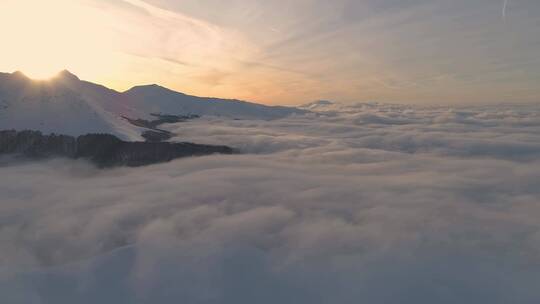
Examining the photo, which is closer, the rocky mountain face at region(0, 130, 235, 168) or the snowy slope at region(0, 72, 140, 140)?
the rocky mountain face at region(0, 130, 235, 168)

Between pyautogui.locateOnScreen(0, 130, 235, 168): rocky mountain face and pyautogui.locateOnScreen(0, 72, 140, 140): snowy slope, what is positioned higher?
pyautogui.locateOnScreen(0, 72, 140, 140): snowy slope

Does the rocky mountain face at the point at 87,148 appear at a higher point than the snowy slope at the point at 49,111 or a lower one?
lower

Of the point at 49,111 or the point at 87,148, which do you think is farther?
the point at 49,111

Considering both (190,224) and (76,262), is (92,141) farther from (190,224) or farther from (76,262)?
(76,262)

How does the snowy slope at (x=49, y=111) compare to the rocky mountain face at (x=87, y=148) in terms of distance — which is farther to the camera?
the snowy slope at (x=49, y=111)

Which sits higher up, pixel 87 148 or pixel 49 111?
pixel 49 111

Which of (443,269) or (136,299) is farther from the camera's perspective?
(443,269)

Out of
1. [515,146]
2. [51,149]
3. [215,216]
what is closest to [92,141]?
[51,149]

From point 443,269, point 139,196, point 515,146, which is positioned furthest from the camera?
point 515,146
